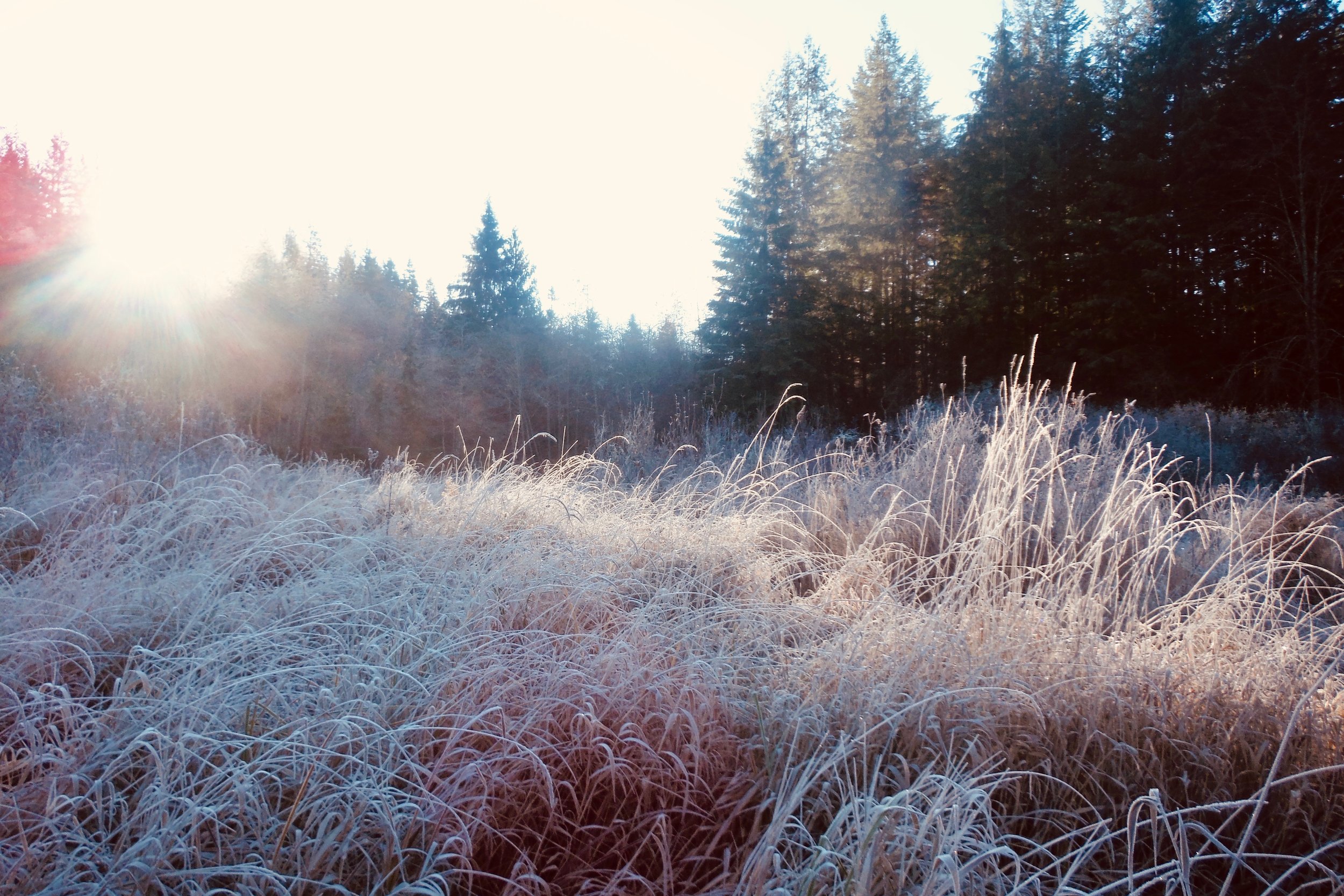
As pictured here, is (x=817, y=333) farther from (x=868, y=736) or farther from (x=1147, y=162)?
(x=868, y=736)

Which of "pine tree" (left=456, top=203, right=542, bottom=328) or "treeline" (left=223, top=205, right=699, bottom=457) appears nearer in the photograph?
"treeline" (left=223, top=205, right=699, bottom=457)

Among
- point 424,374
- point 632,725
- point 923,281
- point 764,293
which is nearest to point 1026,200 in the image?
point 923,281

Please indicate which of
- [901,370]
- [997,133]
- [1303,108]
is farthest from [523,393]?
[1303,108]

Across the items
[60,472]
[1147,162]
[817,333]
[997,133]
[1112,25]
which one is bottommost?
[60,472]

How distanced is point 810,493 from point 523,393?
14.5 m

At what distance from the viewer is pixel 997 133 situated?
17656 mm

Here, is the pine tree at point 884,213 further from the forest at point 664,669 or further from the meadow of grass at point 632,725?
the meadow of grass at point 632,725

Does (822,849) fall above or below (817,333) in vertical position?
below

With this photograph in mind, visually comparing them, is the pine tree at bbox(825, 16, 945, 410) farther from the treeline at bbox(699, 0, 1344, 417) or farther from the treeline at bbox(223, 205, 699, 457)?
the treeline at bbox(223, 205, 699, 457)

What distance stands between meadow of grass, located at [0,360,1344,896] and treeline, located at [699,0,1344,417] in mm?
12772

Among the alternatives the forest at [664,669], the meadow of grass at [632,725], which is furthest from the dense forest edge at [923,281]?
the meadow of grass at [632,725]

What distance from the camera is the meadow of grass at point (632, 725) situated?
1436mm

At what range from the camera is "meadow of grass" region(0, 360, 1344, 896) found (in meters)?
1.44

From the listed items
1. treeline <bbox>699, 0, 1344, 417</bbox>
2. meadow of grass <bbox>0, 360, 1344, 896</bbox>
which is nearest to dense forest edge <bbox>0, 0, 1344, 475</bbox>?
treeline <bbox>699, 0, 1344, 417</bbox>
